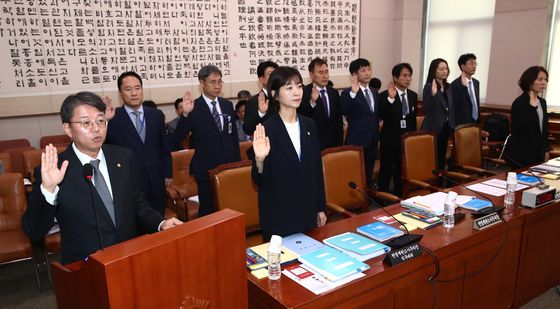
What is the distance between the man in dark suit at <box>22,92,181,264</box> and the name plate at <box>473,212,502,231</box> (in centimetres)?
143

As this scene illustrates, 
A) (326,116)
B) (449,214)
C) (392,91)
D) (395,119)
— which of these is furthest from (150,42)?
(449,214)

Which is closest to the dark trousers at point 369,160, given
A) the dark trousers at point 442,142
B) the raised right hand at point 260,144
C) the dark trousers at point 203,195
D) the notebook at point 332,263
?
the dark trousers at point 442,142

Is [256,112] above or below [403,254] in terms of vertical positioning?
above

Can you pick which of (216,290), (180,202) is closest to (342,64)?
(180,202)

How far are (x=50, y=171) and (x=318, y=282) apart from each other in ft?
3.37

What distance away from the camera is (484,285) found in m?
2.12

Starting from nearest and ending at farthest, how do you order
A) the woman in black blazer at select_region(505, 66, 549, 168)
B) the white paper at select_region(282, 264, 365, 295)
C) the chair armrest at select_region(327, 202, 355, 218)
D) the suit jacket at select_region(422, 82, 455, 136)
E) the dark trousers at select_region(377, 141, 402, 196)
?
the white paper at select_region(282, 264, 365, 295), the chair armrest at select_region(327, 202, 355, 218), the woman in black blazer at select_region(505, 66, 549, 168), the dark trousers at select_region(377, 141, 402, 196), the suit jacket at select_region(422, 82, 455, 136)

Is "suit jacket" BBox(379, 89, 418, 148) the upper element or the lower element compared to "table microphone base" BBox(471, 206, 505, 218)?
upper

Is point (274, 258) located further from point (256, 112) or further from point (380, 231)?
point (256, 112)

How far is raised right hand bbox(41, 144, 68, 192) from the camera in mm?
1404

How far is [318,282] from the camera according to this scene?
1570 mm

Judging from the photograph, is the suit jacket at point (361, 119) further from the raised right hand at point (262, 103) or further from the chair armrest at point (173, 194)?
the chair armrest at point (173, 194)

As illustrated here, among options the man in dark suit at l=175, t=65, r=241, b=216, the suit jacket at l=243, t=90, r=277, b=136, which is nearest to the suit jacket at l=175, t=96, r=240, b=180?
the man in dark suit at l=175, t=65, r=241, b=216

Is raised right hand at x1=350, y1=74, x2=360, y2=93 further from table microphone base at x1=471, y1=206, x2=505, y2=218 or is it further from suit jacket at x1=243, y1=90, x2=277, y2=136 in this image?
table microphone base at x1=471, y1=206, x2=505, y2=218
